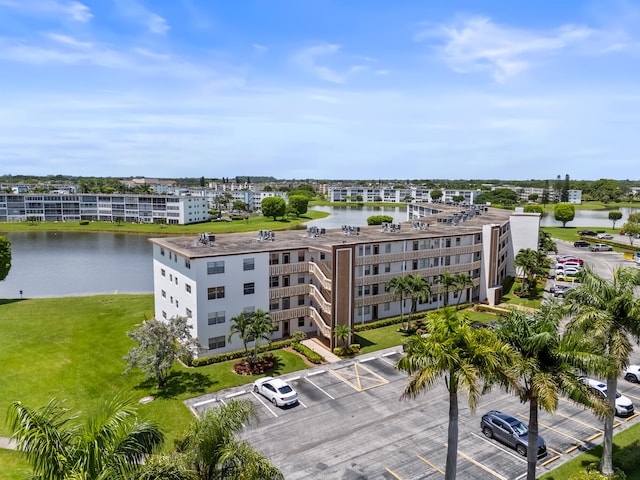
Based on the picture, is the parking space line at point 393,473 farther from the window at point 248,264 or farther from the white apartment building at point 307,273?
the window at point 248,264

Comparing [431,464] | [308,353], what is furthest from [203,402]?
[431,464]

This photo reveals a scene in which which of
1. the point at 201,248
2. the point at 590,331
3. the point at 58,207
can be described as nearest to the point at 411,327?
the point at 201,248

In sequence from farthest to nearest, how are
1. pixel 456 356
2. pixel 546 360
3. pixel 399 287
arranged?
pixel 399 287
pixel 546 360
pixel 456 356

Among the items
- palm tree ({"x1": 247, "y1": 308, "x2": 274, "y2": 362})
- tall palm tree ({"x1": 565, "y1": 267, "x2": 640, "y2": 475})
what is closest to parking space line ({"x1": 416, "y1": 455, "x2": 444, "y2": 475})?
tall palm tree ({"x1": 565, "y1": 267, "x2": 640, "y2": 475})

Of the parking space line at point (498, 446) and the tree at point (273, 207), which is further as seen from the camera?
the tree at point (273, 207)

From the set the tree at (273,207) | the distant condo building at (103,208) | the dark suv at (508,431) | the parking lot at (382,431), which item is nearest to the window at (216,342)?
the parking lot at (382,431)

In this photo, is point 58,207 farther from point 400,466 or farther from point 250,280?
point 400,466

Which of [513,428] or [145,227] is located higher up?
[145,227]

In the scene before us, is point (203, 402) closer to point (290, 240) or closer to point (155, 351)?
point (155, 351)
